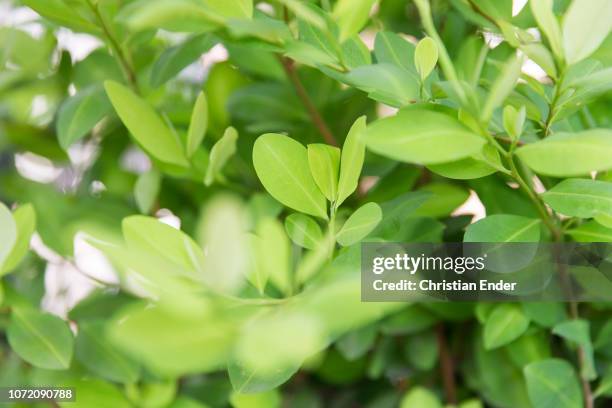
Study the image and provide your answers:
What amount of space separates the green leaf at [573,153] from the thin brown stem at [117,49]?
17 centimetres

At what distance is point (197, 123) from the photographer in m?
0.27

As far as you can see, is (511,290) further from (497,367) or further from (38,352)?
(38,352)

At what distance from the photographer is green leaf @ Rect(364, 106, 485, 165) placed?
0.58ft

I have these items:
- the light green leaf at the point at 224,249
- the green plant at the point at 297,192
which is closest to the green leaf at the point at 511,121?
the green plant at the point at 297,192

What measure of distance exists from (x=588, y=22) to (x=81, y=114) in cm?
21

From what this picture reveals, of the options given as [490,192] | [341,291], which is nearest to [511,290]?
[490,192]

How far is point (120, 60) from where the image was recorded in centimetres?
29

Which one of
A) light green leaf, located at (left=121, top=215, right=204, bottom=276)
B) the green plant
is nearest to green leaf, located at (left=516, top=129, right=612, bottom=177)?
the green plant

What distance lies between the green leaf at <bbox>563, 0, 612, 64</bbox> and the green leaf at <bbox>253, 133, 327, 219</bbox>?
0.09m

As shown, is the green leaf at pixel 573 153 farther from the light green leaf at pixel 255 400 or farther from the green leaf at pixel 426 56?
the light green leaf at pixel 255 400

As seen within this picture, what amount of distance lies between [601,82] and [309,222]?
10 cm

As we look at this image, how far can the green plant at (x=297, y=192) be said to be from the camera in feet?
0.56

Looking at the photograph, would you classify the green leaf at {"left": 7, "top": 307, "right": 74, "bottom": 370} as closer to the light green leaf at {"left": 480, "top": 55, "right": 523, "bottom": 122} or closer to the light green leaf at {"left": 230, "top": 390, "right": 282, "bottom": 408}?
the light green leaf at {"left": 230, "top": 390, "right": 282, "bottom": 408}

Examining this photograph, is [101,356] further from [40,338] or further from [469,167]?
[469,167]
